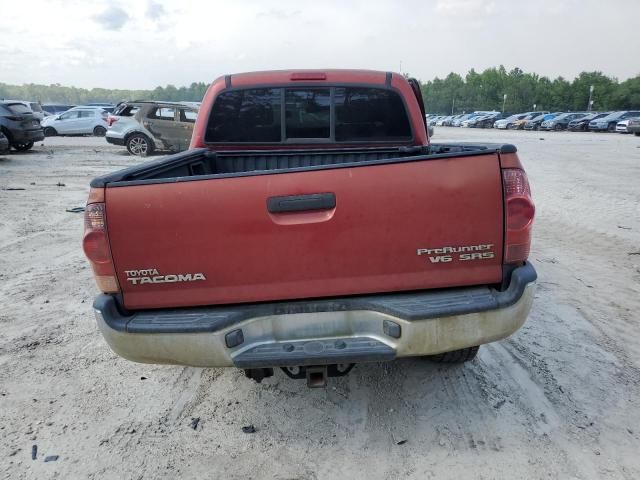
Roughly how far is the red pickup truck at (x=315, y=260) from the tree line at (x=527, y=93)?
79812mm

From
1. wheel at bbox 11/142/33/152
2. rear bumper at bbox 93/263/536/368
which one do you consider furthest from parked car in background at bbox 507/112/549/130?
rear bumper at bbox 93/263/536/368

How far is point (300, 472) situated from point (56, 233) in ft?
20.3

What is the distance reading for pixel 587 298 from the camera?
4.51m

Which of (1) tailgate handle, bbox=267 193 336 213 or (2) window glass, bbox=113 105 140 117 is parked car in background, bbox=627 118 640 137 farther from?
(1) tailgate handle, bbox=267 193 336 213

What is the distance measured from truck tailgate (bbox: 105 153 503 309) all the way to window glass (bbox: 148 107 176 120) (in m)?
14.5

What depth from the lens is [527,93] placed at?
278 ft

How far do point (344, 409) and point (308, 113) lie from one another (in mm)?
2559

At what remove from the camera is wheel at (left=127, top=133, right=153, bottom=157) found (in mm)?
16131

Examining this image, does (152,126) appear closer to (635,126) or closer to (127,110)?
(127,110)

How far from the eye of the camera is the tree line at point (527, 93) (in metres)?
73.2

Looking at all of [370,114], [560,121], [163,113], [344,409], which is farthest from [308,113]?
[560,121]

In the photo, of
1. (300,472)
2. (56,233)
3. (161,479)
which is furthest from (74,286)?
(300,472)

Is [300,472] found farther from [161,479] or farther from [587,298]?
[587,298]

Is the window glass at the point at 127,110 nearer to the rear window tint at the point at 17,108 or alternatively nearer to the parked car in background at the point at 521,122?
the rear window tint at the point at 17,108
